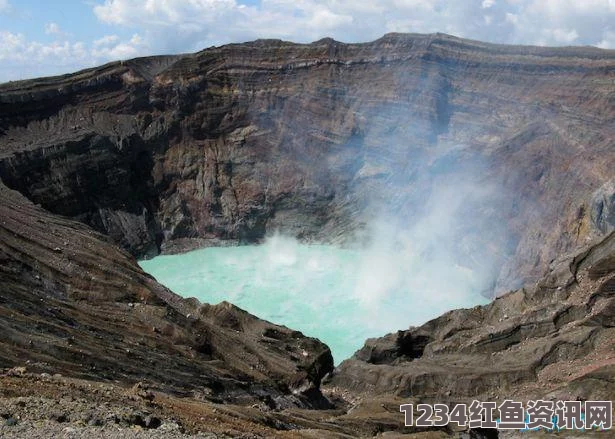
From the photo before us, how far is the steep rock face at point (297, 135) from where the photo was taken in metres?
51.2

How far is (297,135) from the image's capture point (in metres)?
61.6

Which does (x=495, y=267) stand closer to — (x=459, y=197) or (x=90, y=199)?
(x=459, y=197)

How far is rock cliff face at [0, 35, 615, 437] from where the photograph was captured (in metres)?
22.6

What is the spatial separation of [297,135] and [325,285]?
17.8 metres

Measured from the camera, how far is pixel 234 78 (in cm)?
6384

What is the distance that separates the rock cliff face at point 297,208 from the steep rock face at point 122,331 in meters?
0.11

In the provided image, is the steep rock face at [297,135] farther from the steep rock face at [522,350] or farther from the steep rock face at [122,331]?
the steep rock face at [122,331]

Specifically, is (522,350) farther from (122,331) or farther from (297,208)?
(297,208)

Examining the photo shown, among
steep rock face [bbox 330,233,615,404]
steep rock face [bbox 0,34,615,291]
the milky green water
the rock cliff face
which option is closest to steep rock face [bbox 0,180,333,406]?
the rock cliff face

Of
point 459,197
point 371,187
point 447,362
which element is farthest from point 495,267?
point 447,362

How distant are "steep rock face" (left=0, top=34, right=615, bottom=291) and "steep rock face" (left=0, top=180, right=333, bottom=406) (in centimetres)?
2175

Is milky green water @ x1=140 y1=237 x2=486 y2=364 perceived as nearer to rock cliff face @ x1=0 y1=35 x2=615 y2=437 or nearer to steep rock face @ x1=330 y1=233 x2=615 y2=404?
rock cliff face @ x1=0 y1=35 x2=615 y2=437

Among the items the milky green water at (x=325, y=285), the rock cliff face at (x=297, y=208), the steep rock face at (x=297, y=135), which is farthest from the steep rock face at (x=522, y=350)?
the steep rock face at (x=297, y=135)

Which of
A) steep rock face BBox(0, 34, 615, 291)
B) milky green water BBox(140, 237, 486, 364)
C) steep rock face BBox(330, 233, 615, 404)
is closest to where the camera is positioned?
steep rock face BBox(330, 233, 615, 404)
